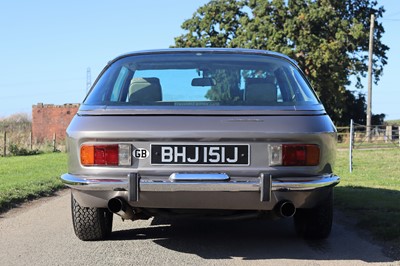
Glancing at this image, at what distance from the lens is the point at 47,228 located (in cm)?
577

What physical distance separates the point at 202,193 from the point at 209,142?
1.26 ft

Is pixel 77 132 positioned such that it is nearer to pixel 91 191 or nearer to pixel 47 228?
pixel 91 191

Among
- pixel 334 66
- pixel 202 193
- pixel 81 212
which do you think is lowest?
pixel 81 212

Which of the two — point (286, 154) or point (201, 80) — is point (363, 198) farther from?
point (286, 154)

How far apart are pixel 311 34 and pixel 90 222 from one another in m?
31.7

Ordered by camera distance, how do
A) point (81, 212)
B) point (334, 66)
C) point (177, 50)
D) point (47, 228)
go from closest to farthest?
point (81, 212), point (177, 50), point (47, 228), point (334, 66)

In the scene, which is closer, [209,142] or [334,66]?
[209,142]

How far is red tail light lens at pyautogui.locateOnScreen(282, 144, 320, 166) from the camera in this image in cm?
392

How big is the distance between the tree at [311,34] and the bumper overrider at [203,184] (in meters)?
29.6

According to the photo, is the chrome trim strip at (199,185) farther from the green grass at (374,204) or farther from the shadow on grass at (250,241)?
the green grass at (374,204)

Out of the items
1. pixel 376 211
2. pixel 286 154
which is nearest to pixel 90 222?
pixel 286 154

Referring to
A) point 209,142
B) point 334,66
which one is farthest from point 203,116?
point 334,66

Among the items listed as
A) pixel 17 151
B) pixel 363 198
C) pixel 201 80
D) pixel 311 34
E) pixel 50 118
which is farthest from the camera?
pixel 50 118

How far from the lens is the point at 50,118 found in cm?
5047
